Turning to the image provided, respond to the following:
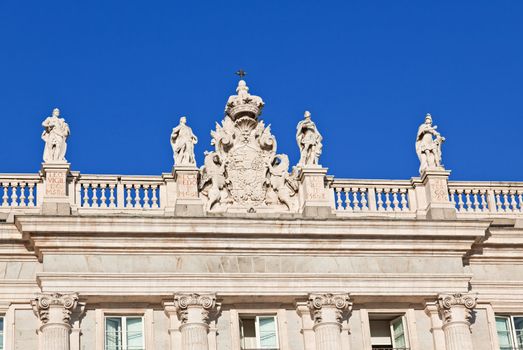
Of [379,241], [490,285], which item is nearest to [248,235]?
[379,241]

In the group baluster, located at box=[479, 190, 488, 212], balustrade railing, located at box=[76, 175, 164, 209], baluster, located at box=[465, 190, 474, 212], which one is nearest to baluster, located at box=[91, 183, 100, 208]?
balustrade railing, located at box=[76, 175, 164, 209]

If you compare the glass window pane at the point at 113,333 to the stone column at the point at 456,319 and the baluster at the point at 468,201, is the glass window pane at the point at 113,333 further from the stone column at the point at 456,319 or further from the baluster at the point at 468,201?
the baluster at the point at 468,201

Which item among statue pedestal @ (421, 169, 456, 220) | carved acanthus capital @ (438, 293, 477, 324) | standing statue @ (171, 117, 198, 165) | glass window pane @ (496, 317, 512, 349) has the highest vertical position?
standing statue @ (171, 117, 198, 165)

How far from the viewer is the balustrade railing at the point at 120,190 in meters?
33.0

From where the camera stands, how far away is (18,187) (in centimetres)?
3294

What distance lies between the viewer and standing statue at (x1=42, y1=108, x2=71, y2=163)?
3284 cm

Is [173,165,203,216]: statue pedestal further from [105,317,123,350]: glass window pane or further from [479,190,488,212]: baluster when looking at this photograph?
[479,190,488,212]: baluster

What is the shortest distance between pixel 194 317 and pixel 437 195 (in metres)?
6.33

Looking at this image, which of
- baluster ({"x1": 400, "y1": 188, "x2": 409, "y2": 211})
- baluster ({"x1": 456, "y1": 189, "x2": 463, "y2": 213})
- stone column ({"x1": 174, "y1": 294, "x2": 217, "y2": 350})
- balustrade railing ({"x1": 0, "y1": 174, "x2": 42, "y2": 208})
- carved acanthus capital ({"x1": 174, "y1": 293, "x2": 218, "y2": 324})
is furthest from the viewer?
baluster ({"x1": 456, "y1": 189, "x2": 463, "y2": 213})

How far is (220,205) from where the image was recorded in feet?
109

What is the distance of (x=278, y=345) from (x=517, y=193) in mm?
7020

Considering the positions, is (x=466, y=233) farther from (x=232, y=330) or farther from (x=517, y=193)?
(x=232, y=330)

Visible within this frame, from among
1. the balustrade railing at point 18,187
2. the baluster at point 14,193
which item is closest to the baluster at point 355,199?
the balustrade railing at point 18,187

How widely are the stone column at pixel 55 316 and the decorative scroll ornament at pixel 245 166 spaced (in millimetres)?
3904
